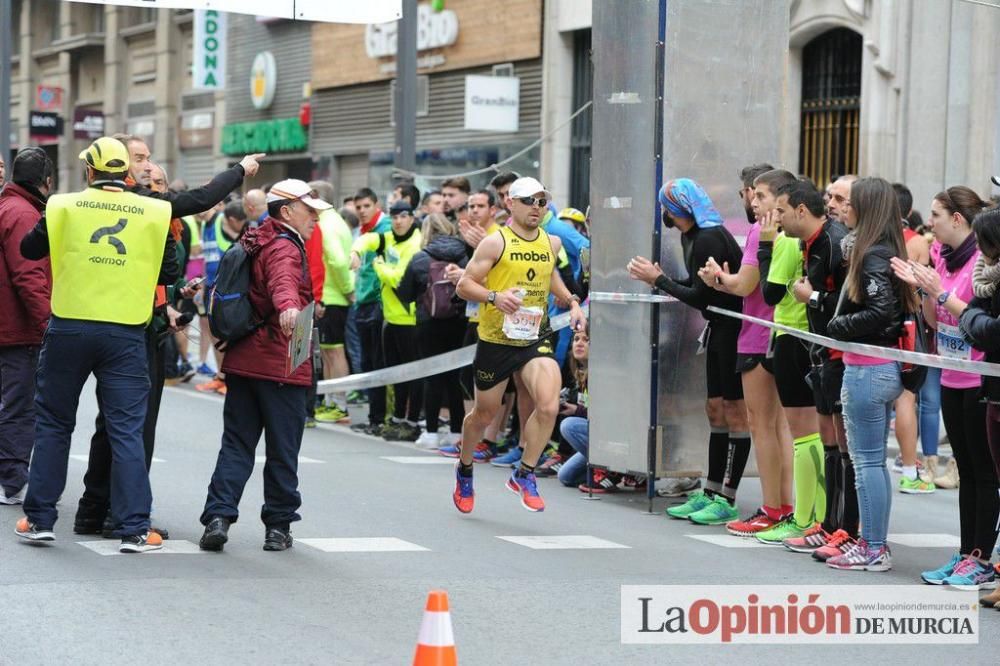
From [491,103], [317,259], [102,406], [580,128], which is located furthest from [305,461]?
[580,128]

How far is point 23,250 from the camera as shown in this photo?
838cm

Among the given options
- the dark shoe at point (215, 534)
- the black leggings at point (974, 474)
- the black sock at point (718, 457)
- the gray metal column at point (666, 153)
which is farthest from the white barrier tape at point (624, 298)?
the dark shoe at point (215, 534)

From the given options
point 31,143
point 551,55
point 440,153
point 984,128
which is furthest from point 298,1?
point 31,143

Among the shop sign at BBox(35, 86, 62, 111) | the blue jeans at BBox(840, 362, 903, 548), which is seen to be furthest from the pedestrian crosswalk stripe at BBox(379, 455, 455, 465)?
the shop sign at BBox(35, 86, 62, 111)

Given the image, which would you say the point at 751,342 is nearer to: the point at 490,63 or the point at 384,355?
the point at 384,355

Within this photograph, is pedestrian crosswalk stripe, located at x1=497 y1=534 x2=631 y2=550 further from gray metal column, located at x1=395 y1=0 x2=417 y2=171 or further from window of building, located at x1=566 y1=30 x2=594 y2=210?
window of building, located at x1=566 y1=30 x2=594 y2=210

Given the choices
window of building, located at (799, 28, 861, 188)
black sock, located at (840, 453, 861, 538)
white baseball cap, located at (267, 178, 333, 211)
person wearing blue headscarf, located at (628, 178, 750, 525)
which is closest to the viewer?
white baseball cap, located at (267, 178, 333, 211)

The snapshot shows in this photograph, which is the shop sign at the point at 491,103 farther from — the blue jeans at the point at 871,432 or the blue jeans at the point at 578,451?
the blue jeans at the point at 871,432

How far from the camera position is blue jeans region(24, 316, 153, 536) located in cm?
830

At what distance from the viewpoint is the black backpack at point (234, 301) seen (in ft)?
27.8

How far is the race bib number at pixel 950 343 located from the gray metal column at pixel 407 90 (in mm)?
10161

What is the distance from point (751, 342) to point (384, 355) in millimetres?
5921

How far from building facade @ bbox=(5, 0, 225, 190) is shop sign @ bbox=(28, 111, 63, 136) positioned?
0.8 inches

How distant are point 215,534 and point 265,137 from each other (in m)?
27.1
